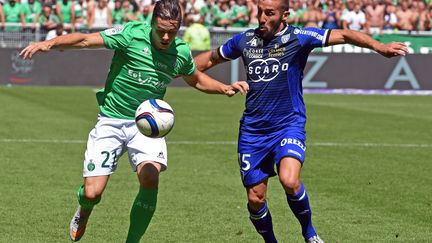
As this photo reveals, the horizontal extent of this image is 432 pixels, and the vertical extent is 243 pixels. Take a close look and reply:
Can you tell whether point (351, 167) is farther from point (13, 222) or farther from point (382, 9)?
point (382, 9)

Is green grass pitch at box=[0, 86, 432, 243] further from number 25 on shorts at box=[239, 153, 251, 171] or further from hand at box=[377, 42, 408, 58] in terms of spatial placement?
hand at box=[377, 42, 408, 58]

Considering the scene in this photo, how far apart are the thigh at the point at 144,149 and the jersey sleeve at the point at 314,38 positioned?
4.99ft

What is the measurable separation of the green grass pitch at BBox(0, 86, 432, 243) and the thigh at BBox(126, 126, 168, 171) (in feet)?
2.96

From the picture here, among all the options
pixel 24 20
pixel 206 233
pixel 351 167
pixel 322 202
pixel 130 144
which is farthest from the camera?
pixel 24 20

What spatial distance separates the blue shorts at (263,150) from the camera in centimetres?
865

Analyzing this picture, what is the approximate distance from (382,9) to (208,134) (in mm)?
16567

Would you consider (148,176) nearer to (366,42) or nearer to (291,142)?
(291,142)

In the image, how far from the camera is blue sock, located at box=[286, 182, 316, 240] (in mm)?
8609

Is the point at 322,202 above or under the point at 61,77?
above

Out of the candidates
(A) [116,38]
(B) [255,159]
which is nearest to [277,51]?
(B) [255,159]

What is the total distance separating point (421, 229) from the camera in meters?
9.80

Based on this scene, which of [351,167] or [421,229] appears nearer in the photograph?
[421,229]

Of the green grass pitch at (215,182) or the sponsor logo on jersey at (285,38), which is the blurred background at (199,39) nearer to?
the green grass pitch at (215,182)

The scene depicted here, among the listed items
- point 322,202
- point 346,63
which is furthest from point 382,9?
point 322,202
